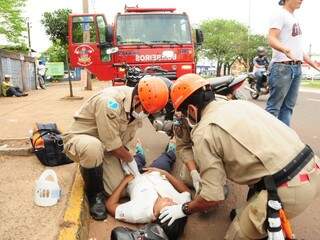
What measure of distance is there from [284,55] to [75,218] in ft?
9.28

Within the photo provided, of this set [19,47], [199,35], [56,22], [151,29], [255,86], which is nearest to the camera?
[151,29]

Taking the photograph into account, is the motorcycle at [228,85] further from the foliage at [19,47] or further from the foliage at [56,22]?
the foliage at [56,22]

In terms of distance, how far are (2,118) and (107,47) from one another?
108 inches

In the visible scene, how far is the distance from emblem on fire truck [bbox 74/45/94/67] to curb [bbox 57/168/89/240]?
242 inches

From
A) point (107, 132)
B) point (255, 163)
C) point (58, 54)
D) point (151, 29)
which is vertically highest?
point (151, 29)

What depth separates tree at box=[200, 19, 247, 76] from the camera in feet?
212

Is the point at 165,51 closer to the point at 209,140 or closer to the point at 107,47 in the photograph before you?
the point at 107,47

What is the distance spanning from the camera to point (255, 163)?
2.71 metres

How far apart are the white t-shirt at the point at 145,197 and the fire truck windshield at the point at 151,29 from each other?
20.1 ft

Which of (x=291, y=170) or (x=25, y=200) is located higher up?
(x=291, y=170)

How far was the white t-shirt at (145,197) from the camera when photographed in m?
3.59

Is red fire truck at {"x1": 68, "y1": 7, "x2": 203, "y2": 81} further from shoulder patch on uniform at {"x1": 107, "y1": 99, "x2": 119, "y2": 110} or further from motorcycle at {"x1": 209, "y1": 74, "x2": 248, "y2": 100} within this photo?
shoulder patch on uniform at {"x1": 107, "y1": 99, "x2": 119, "y2": 110}

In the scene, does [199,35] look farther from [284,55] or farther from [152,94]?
[152,94]

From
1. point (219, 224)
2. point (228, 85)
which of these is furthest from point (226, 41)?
point (219, 224)
